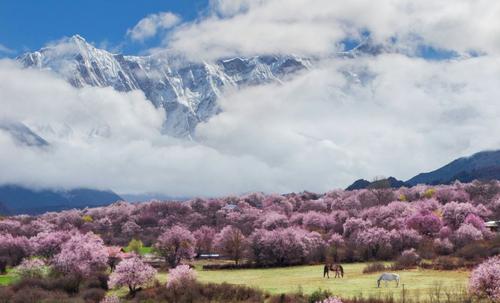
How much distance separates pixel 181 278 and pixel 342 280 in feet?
56.4

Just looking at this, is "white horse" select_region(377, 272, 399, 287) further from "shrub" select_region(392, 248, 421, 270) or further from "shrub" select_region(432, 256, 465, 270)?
"shrub" select_region(392, 248, 421, 270)

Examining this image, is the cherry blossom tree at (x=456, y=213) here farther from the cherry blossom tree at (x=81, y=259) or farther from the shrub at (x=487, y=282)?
the shrub at (x=487, y=282)

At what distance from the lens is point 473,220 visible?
93.6m

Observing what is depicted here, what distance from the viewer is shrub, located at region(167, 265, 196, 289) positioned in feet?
193

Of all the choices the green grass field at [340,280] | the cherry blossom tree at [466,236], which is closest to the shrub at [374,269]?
the green grass field at [340,280]

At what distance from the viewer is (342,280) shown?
61781 mm

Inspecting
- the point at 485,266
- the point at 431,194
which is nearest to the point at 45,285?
the point at 485,266

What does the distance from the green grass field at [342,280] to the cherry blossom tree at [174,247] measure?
7324 mm

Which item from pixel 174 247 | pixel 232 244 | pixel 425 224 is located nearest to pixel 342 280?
pixel 232 244

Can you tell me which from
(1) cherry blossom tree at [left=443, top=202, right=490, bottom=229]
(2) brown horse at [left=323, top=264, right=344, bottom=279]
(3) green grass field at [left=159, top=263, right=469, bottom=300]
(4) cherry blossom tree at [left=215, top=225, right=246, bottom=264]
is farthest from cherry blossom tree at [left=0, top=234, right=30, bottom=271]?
(1) cherry blossom tree at [left=443, top=202, right=490, bottom=229]

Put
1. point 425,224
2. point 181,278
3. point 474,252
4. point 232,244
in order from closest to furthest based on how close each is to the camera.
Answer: point 181,278, point 474,252, point 232,244, point 425,224

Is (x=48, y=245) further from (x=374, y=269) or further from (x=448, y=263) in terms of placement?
(x=448, y=263)

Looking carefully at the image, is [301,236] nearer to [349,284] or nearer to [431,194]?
[349,284]

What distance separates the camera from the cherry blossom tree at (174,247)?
8769 centimetres
